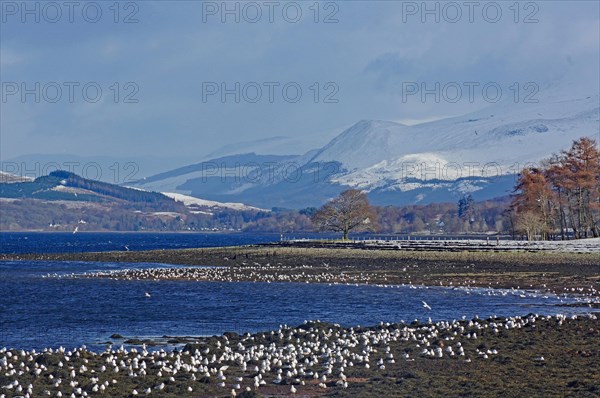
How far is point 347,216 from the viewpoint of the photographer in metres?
141

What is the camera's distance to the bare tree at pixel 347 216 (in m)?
141

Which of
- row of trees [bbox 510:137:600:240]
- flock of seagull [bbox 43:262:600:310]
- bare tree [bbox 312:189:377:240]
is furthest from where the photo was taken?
bare tree [bbox 312:189:377:240]

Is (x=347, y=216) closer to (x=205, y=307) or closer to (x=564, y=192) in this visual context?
(x=564, y=192)

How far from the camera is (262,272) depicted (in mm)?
82125

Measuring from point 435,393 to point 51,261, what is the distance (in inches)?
3455

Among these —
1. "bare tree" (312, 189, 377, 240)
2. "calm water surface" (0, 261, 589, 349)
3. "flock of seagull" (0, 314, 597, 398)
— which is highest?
"bare tree" (312, 189, 377, 240)

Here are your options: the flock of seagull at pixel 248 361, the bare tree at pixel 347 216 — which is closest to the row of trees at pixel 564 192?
the bare tree at pixel 347 216

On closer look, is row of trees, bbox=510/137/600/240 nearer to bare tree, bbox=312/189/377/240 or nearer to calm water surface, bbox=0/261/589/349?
bare tree, bbox=312/189/377/240

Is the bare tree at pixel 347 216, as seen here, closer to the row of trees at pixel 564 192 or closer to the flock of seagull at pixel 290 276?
the row of trees at pixel 564 192

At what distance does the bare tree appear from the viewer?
141m

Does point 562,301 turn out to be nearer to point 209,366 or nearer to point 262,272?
point 209,366

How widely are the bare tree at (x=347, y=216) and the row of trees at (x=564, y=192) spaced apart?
2377 cm

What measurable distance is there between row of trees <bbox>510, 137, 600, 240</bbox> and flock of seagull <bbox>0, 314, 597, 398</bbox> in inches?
2942

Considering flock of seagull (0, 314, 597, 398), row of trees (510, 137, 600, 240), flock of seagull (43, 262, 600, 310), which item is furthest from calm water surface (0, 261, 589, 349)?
row of trees (510, 137, 600, 240)
